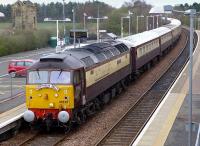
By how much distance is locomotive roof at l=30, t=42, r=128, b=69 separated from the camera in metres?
19.3

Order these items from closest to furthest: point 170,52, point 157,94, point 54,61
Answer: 1. point 54,61
2. point 157,94
3. point 170,52

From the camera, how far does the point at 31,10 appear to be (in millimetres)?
74500

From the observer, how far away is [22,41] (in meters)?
66.2

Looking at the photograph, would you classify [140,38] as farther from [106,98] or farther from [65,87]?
[65,87]

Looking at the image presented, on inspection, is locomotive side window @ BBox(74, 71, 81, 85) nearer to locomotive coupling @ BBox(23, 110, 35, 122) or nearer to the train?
the train

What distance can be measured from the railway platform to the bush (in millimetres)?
35570

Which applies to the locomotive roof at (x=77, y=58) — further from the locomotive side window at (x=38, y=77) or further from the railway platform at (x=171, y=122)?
the railway platform at (x=171, y=122)

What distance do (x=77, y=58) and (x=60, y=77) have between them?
66.6 inches

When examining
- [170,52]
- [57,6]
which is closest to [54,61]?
[170,52]

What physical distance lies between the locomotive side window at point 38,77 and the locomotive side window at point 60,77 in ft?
0.92

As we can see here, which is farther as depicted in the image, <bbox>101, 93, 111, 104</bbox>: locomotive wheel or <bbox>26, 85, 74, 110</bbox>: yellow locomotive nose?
<bbox>101, 93, 111, 104</bbox>: locomotive wheel

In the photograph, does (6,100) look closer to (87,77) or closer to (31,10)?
(87,77)

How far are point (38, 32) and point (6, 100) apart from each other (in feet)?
155

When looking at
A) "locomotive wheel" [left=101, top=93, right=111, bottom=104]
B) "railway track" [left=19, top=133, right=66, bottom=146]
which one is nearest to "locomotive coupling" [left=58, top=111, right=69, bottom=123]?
"railway track" [left=19, top=133, right=66, bottom=146]
